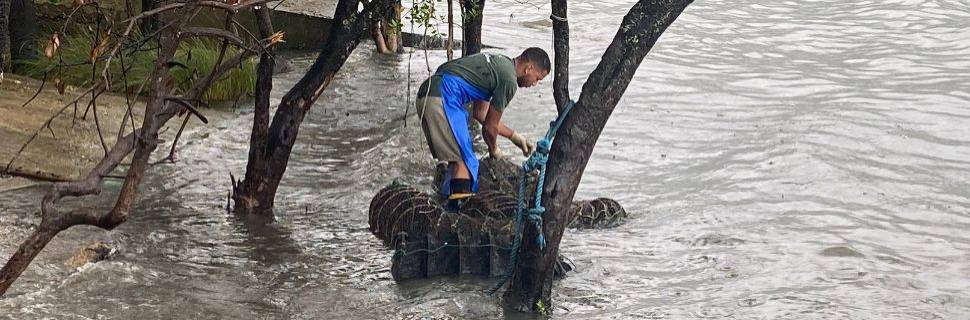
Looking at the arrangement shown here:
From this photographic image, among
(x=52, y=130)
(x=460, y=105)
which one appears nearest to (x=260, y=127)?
(x=460, y=105)

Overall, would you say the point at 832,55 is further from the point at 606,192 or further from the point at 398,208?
the point at 398,208

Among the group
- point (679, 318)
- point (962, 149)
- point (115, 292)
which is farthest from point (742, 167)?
point (115, 292)

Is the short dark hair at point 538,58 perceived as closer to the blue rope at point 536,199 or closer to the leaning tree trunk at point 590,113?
the blue rope at point 536,199

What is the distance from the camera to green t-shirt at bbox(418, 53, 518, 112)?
8289 mm

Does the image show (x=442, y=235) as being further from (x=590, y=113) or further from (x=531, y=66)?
(x=590, y=113)

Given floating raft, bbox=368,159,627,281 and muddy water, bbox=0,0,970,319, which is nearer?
muddy water, bbox=0,0,970,319

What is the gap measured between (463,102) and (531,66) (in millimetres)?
592

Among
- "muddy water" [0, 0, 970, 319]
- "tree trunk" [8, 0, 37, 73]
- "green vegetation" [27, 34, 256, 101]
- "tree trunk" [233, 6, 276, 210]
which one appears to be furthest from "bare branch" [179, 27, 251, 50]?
"tree trunk" [8, 0, 37, 73]

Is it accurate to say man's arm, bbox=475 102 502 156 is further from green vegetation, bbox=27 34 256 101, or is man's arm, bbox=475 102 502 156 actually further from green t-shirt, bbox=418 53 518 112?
green vegetation, bbox=27 34 256 101

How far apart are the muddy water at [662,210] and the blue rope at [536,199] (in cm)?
32

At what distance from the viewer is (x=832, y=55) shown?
17375mm

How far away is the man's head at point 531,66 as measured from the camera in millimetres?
8211

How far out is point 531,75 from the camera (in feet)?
27.3

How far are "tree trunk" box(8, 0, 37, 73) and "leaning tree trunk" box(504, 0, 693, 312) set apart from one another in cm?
724
